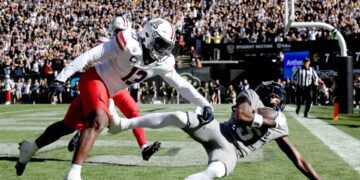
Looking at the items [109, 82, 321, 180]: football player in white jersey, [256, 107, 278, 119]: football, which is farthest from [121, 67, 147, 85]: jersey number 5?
[256, 107, 278, 119]: football

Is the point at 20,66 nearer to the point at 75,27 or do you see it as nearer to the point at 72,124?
the point at 75,27

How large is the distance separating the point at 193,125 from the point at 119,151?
305cm

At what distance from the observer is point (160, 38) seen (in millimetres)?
4984

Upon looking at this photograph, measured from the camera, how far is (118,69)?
5.15m

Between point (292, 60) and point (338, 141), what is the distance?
1378cm

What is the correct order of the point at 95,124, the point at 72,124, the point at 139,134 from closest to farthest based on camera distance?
the point at 95,124
the point at 72,124
the point at 139,134

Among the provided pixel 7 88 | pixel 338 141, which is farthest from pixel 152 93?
pixel 338 141

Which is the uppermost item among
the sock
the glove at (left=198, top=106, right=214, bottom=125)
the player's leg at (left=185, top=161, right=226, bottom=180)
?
the glove at (left=198, top=106, right=214, bottom=125)

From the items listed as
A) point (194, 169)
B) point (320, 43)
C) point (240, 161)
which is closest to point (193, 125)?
point (194, 169)

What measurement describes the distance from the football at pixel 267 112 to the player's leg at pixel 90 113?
127cm

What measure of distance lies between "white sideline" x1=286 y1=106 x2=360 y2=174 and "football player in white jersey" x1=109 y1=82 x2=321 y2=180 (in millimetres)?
1639

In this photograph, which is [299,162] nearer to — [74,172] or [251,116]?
[251,116]

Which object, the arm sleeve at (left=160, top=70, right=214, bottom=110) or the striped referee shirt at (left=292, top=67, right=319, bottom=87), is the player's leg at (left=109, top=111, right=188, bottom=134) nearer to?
the arm sleeve at (left=160, top=70, right=214, bottom=110)

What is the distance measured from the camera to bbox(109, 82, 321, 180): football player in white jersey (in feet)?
14.3
